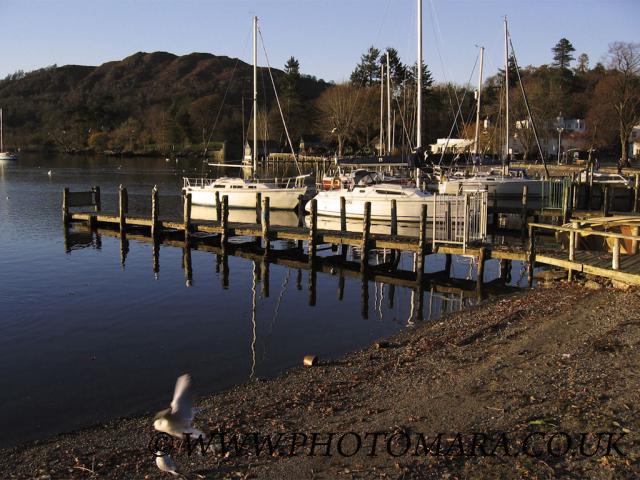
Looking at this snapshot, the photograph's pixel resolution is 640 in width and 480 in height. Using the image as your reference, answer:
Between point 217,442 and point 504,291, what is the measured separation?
529 inches

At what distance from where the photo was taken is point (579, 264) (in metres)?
16.5

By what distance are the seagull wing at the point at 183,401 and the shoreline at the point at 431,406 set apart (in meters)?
0.97

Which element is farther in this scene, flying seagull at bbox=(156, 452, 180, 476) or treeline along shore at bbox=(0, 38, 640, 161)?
treeline along shore at bbox=(0, 38, 640, 161)

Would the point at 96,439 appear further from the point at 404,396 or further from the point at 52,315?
the point at 52,315

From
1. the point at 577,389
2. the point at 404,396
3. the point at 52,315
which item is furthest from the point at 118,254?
the point at 577,389

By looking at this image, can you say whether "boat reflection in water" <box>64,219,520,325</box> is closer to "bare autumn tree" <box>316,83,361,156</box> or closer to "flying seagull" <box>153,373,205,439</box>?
"flying seagull" <box>153,373,205,439</box>

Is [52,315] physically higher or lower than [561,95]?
lower

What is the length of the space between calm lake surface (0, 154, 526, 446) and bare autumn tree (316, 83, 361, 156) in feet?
234

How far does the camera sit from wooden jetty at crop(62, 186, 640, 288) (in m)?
16.5

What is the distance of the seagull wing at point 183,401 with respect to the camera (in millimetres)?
Answer: 6777

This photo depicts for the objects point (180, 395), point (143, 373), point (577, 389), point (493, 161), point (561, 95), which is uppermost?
point (561, 95)

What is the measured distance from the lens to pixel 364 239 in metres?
23.0

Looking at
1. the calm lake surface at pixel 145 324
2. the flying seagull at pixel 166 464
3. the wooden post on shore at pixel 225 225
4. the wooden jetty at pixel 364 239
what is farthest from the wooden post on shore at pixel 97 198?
the flying seagull at pixel 166 464

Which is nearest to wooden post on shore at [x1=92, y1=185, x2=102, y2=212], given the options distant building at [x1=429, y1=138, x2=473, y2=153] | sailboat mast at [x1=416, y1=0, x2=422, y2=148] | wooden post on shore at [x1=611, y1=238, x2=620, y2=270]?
sailboat mast at [x1=416, y1=0, x2=422, y2=148]
